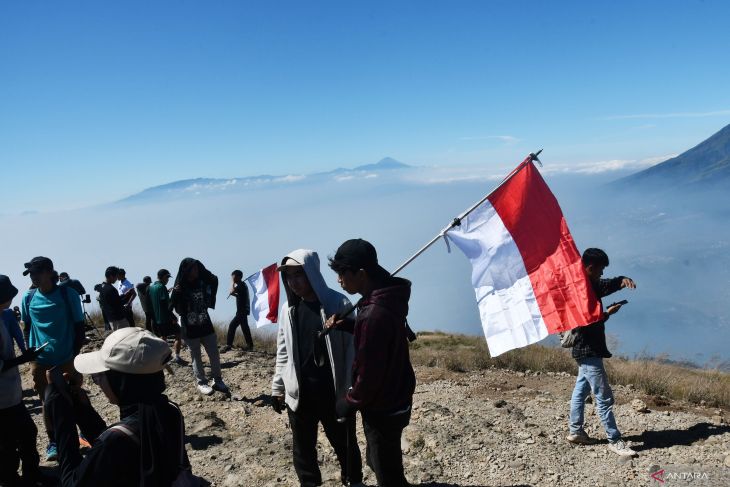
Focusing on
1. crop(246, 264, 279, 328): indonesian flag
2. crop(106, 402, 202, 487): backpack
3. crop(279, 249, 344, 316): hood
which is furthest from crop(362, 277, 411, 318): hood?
crop(246, 264, 279, 328): indonesian flag

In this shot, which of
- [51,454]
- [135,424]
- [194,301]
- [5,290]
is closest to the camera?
[135,424]

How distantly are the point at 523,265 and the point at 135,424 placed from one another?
350 cm

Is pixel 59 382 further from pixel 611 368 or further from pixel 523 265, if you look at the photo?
pixel 611 368

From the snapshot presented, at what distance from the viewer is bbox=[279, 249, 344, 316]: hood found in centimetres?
363

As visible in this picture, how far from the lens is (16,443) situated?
13.7 feet

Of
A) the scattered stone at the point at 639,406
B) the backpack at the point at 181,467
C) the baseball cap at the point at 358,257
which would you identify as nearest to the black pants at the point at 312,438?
the baseball cap at the point at 358,257

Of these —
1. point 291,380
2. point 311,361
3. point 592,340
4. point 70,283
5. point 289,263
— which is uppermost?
point 289,263

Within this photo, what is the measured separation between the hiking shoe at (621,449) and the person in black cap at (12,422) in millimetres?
5492

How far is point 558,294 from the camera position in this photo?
4.28 m

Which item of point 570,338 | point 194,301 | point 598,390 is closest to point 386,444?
point 570,338

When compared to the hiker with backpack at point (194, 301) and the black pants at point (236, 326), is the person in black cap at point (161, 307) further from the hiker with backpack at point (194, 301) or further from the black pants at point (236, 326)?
the black pants at point (236, 326)

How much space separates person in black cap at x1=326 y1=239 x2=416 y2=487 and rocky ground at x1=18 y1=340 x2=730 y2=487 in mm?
1602

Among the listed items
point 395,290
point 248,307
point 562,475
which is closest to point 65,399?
point 395,290

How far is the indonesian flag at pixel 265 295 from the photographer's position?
8.72m
